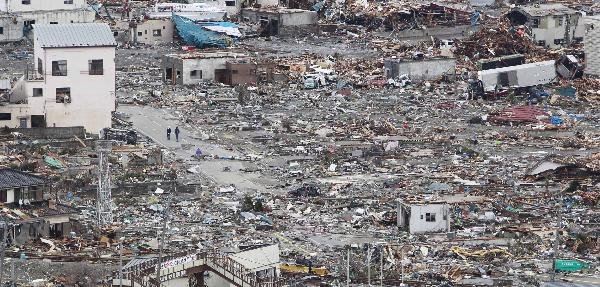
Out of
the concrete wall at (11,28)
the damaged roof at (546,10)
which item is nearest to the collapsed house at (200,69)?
the concrete wall at (11,28)

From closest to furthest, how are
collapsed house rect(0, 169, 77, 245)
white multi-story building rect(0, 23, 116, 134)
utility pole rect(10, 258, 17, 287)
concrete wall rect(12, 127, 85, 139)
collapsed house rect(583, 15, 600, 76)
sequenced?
utility pole rect(10, 258, 17, 287)
collapsed house rect(0, 169, 77, 245)
concrete wall rect(12, 127, 85, 139)
white multi-story building rect(0, 23, 116, 134)
collapsed house rect(583, 15, 600, 76)

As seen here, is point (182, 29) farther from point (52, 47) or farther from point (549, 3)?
point (52, 47)

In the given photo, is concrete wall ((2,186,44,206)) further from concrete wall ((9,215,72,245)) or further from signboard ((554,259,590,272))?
signboard ((554,259,590,272))

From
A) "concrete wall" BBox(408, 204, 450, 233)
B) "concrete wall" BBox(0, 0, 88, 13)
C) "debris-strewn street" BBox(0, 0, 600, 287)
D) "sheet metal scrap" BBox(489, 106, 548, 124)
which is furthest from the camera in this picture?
"concrete wall" BBox(0, 0, 88, 13)

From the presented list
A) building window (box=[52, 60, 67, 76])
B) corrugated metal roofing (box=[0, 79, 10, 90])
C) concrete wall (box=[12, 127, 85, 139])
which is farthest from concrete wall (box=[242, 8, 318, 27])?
concrete wall (box=[12, 127, 85, 139])

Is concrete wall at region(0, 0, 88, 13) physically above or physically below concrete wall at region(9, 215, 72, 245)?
above

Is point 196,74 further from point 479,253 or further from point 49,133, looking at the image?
point 479,253

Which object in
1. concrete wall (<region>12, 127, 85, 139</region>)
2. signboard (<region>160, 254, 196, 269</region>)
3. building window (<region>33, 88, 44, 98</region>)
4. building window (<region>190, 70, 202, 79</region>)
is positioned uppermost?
signboard (<region>160, 254, 196, 269</region>)
